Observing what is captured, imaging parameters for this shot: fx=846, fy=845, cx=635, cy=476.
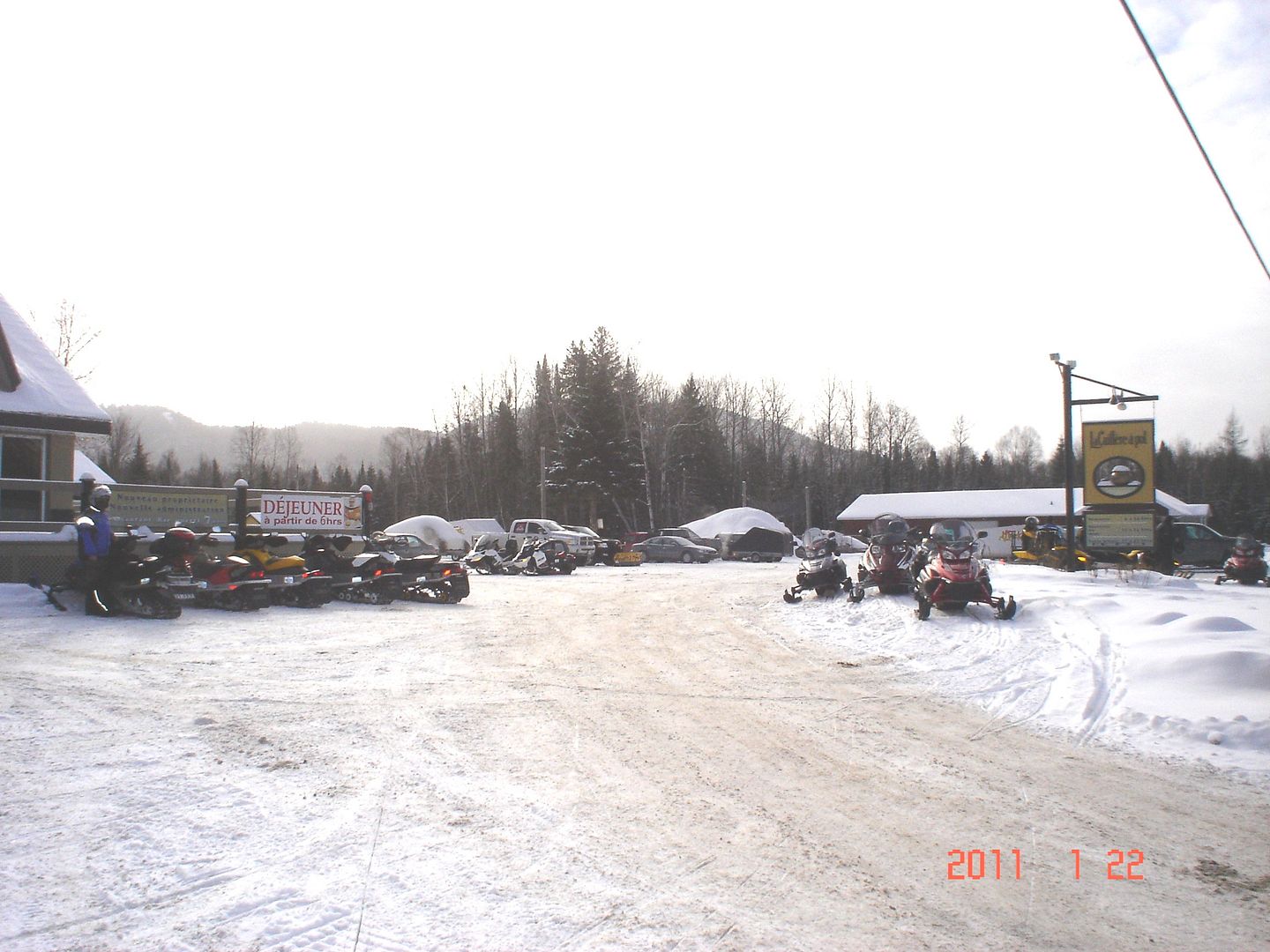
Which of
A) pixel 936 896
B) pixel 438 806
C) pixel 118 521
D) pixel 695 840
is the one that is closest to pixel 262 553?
pixel 118 521

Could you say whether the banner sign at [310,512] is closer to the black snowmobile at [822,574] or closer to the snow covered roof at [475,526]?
the black snowmobile at [822,574]

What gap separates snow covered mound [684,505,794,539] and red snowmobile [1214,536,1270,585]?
30.7 m

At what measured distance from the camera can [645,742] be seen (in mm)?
6742

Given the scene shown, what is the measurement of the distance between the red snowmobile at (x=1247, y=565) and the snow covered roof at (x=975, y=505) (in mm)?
44277

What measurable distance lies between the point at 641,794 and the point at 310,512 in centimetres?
1547

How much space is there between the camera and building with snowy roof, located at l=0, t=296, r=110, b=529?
17422 mm

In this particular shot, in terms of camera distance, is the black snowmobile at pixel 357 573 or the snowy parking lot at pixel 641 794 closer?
the snowy parking lot at pixel 641 794

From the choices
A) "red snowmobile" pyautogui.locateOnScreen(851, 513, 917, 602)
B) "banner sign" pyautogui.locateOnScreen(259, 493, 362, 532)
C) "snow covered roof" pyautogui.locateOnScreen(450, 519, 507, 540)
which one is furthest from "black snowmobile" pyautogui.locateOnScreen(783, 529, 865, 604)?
"snow covered roof" pyautogui.locateOnScreen(450, 519, 507, 540)

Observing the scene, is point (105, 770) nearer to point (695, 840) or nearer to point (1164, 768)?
point (695, 840)

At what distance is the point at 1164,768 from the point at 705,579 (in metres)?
20.3

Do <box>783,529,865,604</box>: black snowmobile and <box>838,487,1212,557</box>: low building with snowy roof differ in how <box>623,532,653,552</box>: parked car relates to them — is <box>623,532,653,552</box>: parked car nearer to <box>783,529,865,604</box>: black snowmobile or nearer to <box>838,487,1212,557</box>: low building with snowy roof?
<box>838,487,1212,557</box>: low building with snowy roof

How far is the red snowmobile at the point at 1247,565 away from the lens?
19375 millimetres

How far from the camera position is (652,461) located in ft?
225
